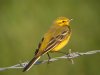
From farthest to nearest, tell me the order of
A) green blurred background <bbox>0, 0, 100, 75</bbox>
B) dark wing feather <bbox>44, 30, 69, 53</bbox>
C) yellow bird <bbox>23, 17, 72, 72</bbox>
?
green blurred background <bbox>0, 0, 100, 75</bbox> → dark wing feather <bbox>44, 30, 69, 53</bbox> → yellow bird <bbox>23, 17, 72, 72</bbox>

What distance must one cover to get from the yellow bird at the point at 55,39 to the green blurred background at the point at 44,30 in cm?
90

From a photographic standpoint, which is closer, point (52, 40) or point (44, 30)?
point (52, 40)

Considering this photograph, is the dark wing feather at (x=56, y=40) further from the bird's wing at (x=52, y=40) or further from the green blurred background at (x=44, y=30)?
the green blurred background at (x=44, y=30)

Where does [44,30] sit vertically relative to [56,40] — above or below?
below

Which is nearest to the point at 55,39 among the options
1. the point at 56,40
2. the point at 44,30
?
the point at 56,40

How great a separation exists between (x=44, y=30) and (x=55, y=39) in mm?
1919

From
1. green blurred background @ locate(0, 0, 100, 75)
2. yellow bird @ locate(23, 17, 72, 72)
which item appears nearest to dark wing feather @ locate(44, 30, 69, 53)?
yellow bird @ locate(23, 17, 72, 72)

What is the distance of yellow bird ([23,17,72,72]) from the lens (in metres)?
10.9

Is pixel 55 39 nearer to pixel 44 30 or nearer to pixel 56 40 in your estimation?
pixel 56 40

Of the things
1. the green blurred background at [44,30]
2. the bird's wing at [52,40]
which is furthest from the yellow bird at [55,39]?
the green blurred background at [44,30]

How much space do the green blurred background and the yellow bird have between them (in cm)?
90

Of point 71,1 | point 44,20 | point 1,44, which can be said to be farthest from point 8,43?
point 71,1

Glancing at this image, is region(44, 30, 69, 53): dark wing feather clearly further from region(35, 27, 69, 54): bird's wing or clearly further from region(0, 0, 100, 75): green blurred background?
region(0, 0, 100, 75): green blurred background

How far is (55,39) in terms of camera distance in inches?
450
